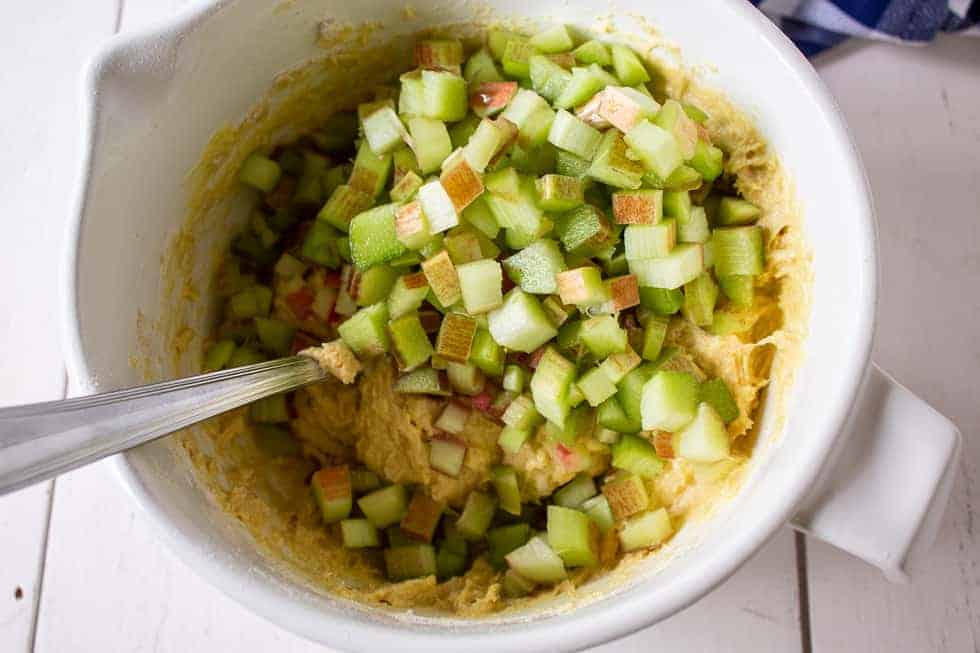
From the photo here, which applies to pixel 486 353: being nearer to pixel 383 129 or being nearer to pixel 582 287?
pixel 582 287

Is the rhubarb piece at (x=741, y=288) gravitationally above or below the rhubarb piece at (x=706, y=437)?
above

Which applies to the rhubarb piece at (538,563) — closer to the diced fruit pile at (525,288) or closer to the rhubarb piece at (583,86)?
the diced fruit pile at (525,288)

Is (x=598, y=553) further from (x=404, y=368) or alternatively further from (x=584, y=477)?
(x=404, y=368)

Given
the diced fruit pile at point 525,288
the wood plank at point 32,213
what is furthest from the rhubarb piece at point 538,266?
the wood plank at point 32,213

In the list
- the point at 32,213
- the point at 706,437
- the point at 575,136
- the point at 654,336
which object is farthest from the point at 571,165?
the point at 32,213

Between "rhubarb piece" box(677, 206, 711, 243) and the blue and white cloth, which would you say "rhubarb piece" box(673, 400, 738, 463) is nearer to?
"rhubarb piece" box(677, 206, 711, 243)

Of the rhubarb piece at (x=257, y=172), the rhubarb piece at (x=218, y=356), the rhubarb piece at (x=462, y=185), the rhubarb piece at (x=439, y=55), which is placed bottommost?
the rhubarb piece at (x=218, y=356)

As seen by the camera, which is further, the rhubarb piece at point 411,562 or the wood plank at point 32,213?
the wood plank at point 32,213

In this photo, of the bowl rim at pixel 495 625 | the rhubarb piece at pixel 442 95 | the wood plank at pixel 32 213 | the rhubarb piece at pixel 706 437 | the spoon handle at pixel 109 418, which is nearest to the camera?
the spoon handle at pixel 109 418
